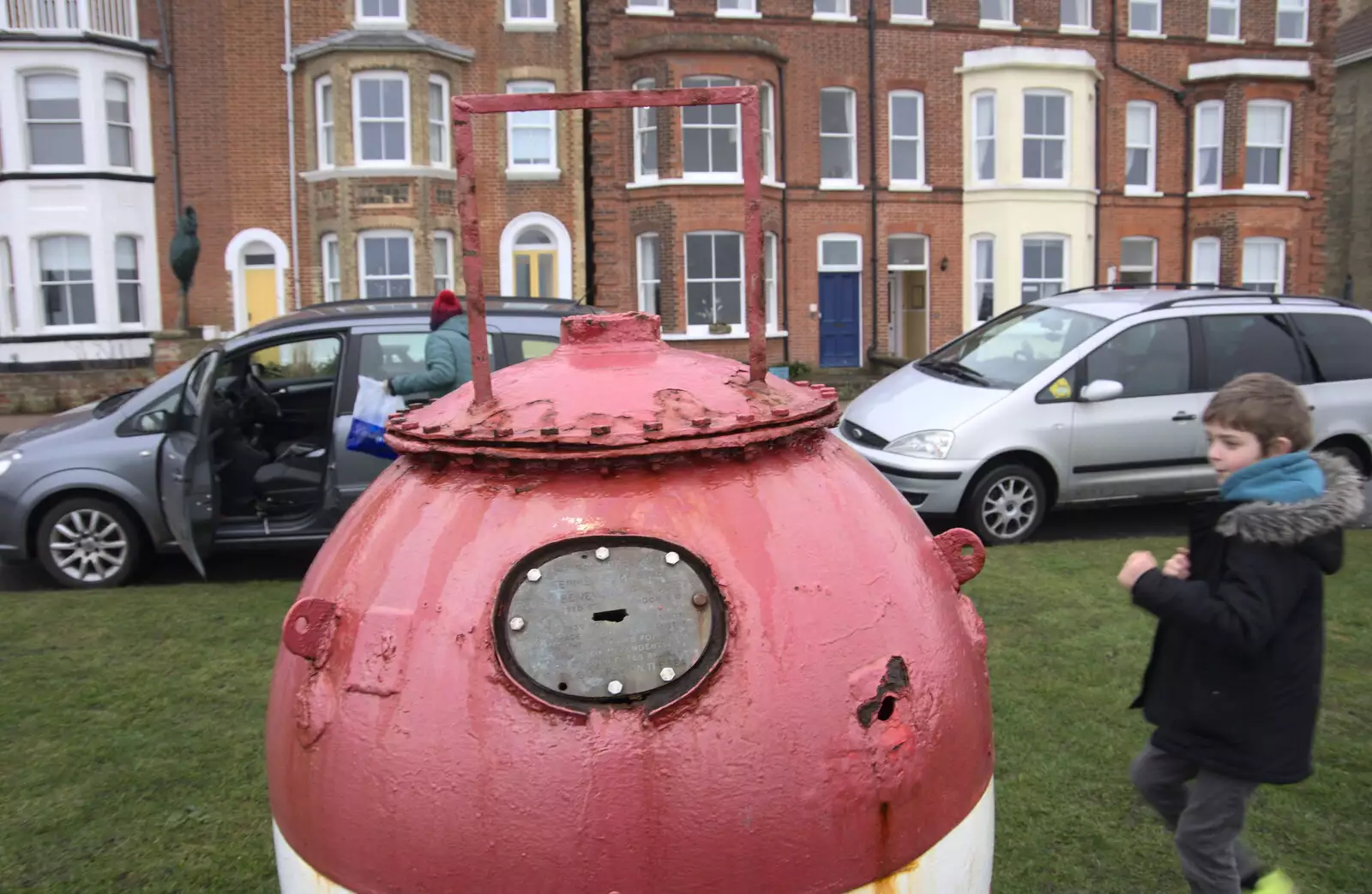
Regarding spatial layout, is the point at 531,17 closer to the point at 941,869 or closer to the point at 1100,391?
the point at 1100,391

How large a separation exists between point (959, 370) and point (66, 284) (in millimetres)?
20609

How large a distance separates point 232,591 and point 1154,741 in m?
5.90

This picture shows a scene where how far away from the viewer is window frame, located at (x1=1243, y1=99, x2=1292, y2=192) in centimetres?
2633

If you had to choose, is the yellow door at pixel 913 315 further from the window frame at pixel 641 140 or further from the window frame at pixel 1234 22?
the window frame at pixel 1234 22

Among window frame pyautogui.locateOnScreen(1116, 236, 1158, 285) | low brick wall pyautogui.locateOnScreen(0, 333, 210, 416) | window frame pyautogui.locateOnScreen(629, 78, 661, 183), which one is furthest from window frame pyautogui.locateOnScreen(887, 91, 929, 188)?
low brick wall pyautogui.locateOnScreen(0, 333, 210, 416)

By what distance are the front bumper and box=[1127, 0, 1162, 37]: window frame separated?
878 inches

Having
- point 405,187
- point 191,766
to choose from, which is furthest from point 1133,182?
point 191,766

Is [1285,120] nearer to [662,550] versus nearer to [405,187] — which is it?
[405,187]

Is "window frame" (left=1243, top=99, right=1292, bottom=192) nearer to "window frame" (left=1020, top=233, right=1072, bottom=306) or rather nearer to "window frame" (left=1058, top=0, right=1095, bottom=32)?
"window frame" (left=1058, top=0, right=1095, bottom=32)

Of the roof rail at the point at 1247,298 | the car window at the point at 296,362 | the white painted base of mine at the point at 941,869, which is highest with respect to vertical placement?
the roof rail at the point at 1247,298

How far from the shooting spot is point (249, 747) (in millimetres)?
4578

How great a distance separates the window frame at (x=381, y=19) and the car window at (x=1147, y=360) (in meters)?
18.8

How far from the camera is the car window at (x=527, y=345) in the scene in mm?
7293

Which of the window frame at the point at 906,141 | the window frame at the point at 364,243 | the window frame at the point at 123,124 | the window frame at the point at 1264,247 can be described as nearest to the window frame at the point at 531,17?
the window frame at the point at 364,243
